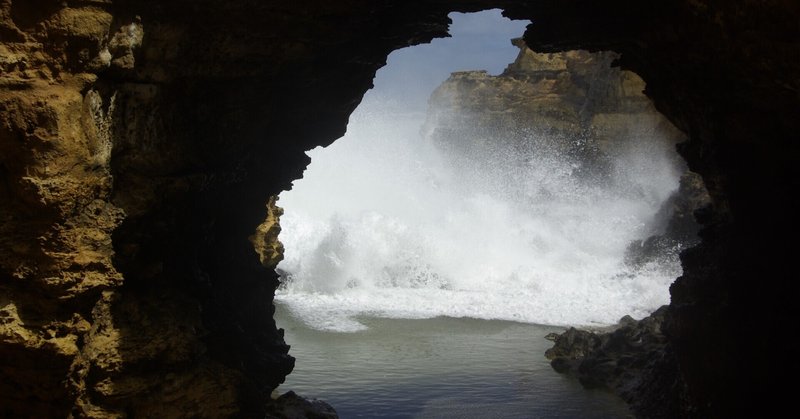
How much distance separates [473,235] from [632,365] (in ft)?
55.2

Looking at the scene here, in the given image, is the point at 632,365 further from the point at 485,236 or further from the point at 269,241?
the point at 485,236

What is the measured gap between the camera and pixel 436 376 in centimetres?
875

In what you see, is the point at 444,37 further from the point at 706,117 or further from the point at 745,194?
the point at 745,194

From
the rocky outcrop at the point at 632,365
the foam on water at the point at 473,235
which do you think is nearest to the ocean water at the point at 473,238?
the foam on water at the point at 473,235

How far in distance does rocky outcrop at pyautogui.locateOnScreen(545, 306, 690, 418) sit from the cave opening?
17.3 inches

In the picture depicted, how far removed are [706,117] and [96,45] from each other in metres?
5.61

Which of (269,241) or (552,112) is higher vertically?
(552,112)

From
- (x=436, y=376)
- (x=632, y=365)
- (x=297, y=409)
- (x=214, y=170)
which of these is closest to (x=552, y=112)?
(x=632, y=365)

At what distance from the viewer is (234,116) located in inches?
230

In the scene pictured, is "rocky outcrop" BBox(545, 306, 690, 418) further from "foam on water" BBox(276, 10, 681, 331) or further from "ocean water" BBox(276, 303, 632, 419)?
"foam on water" BBox(276, 10, 681, 331)

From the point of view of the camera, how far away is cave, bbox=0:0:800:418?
4219mm

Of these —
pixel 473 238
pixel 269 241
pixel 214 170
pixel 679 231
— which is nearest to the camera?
pixel 214 170

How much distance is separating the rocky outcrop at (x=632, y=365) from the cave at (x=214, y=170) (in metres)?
0.20

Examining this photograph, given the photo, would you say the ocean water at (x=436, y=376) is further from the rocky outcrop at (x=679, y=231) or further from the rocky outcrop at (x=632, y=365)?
the rocky outcrop at (x=679, y=231)
